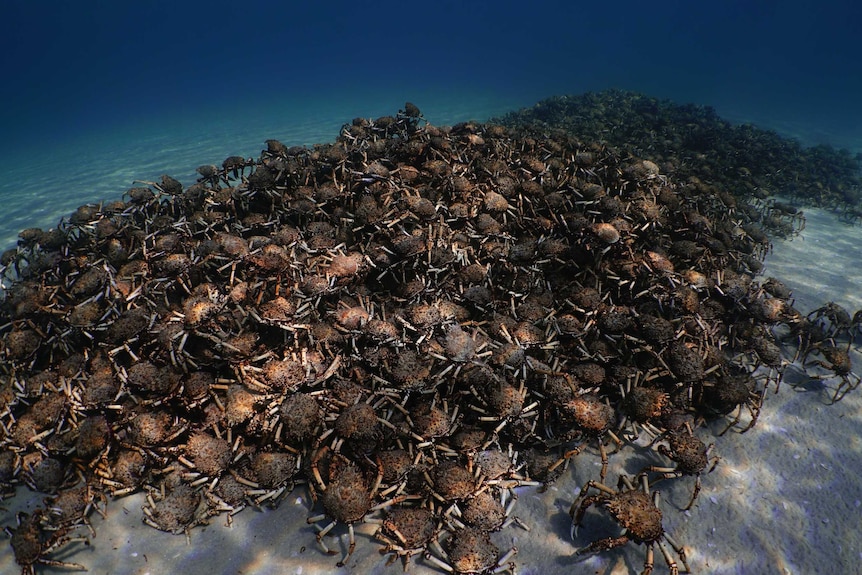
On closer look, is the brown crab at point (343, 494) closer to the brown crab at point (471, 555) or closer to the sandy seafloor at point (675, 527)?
the sandy seafloor at point (675, 527)

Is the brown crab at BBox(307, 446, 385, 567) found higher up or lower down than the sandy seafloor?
higher up

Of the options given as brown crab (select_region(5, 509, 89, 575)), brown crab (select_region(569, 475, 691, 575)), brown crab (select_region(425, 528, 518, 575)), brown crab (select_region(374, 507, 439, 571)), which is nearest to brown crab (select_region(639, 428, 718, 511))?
brown crab (select_region(569, 475, 691, 575))

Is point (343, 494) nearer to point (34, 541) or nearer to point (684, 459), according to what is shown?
point (34, 541)

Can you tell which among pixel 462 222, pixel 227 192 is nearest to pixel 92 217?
pixel 227 192

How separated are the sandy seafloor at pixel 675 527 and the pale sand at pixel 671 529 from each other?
0.01 m

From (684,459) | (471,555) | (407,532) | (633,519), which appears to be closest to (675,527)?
(684,459)

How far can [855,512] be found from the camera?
4.74m

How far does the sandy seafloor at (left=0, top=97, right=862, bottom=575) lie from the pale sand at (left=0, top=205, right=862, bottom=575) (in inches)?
0.5

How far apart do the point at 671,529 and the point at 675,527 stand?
0.06 m

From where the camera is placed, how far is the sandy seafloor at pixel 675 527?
4336 millimetres

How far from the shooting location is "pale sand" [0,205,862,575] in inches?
171

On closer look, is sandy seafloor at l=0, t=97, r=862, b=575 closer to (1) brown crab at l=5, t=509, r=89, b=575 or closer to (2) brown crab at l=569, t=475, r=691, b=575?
(1) brown crab at l=5, t=509, r=89, b=575

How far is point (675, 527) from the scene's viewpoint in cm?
461

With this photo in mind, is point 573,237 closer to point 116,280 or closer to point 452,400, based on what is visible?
point 452,400
